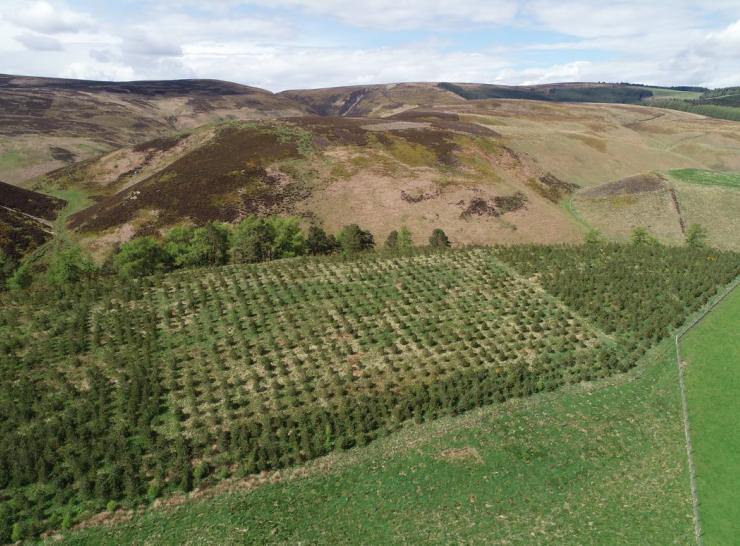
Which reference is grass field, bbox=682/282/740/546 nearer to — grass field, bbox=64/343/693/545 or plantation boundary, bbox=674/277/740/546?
plantation boundary, bbox=674/277/740/546

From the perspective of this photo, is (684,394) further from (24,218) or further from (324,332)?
(24,218)

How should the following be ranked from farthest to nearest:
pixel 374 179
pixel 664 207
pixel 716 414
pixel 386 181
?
pixel 374 179
pixel 386 181
pixel 664 207
pixel 716 414

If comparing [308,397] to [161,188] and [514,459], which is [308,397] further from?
[161,188]

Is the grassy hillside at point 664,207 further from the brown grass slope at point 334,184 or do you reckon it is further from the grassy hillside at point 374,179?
the brown grass slope at point 334,184

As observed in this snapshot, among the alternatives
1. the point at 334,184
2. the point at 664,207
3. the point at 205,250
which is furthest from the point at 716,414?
the point at 334,184

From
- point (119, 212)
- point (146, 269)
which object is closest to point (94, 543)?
point (146, 269)

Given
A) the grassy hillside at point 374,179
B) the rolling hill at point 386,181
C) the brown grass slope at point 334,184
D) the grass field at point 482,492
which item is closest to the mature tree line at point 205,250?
the rolling hill at point 386,181

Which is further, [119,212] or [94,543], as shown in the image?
[119,212]
